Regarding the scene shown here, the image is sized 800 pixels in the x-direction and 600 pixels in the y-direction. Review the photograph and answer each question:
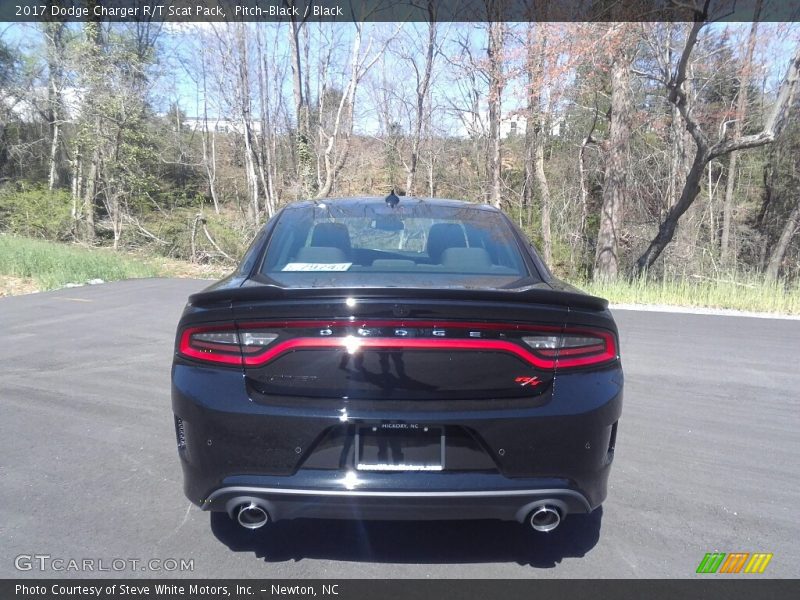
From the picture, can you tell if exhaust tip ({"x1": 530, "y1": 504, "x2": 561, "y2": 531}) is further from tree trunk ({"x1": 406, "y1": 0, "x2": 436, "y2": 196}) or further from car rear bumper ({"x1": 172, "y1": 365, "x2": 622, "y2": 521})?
tree trunk ({"x1": 406, "y1": 0, "x2": 436, "y2": 196})

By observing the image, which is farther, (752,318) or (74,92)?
(74,92)

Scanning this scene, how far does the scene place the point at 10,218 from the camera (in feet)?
82.2

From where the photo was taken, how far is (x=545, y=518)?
253 cm

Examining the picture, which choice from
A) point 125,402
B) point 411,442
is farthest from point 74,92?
point 411,442

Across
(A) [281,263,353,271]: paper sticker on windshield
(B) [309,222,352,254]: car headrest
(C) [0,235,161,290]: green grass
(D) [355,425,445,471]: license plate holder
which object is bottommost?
(C) [0,235,161,290]: green grass

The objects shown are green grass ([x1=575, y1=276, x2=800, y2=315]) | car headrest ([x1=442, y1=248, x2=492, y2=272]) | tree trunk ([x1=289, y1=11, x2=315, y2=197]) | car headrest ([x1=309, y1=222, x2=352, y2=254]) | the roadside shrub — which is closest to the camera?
car headrest ([x1=442, y1=248, x2=492, y2=272])

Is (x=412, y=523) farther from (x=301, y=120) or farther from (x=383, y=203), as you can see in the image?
(x=301, y=120)

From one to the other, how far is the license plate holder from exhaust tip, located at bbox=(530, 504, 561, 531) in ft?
1.53

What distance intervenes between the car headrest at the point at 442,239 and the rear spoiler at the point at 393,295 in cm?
89

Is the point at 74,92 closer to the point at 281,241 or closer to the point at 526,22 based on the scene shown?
the point at 526,22

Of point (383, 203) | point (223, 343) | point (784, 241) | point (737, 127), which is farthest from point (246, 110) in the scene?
point (223, 343)

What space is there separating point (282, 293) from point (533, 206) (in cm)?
2407

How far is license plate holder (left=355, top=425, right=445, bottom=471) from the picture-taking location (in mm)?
2406
